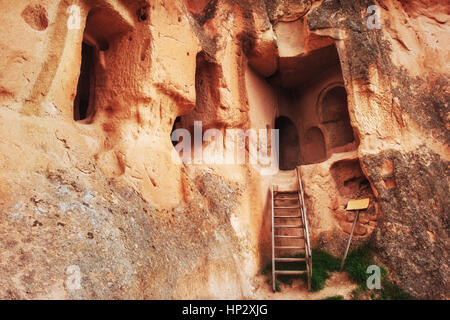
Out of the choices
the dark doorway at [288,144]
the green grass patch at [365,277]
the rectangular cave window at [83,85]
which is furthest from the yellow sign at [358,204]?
the rectangular cave window at [83,85]

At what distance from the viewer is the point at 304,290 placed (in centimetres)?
536

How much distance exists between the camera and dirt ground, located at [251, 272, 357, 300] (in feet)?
16.9

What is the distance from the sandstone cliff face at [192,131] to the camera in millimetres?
3129

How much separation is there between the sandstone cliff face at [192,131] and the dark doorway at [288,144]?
0.83 metres

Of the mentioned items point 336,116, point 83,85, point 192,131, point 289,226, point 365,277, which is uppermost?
point 83,85

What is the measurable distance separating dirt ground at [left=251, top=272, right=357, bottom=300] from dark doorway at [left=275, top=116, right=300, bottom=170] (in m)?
4.46

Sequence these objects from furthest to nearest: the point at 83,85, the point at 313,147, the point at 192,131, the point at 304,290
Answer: the point at 313,147, the point at 83,85, the point at 192,131, the point at 304,290

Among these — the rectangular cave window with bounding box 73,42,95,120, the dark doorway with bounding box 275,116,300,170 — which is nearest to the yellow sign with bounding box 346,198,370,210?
the dark doorway with bounding box 275,116,300,170

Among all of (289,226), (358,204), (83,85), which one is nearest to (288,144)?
(358,204)

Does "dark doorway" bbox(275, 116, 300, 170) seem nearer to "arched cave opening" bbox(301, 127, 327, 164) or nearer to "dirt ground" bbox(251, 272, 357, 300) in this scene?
"arched cave opening" bbox(301, 127, 327, 164)

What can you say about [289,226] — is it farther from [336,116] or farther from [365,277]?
[336,116]

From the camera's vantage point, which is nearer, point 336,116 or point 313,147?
point 336,116

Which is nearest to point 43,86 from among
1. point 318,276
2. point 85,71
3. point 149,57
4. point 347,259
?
point 149,57

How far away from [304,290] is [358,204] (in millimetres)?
1848
